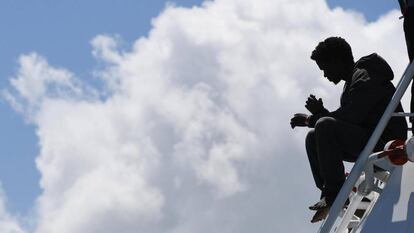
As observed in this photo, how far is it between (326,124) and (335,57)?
87 cm

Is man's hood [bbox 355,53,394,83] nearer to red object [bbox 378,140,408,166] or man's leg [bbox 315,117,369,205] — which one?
man's leg [bbox 315,117,369,205]

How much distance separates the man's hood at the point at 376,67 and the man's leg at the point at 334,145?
51 centimetres

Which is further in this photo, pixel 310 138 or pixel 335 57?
pixel 310 138

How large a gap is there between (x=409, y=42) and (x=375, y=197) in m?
1.66

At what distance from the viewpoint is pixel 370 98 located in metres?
7.73

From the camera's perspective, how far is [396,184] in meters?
6.91

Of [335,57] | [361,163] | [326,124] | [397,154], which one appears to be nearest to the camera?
[397,154]

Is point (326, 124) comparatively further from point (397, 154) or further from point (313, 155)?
point (397, 154)

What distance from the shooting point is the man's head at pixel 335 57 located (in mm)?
8219

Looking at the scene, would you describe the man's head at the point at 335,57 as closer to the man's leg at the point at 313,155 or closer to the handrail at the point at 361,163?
the man's leg at the point at 313,155

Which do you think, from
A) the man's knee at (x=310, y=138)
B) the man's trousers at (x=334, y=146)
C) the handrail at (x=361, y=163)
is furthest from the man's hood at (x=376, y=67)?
the man's knee at (x=310, y=138)

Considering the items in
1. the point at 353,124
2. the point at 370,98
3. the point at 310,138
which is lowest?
the point at 353,124

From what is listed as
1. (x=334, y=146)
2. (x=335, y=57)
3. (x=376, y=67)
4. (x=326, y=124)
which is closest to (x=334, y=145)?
(x=334, y=146)

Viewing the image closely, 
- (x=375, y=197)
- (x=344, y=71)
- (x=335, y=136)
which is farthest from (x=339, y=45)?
(x=375, y=197)
